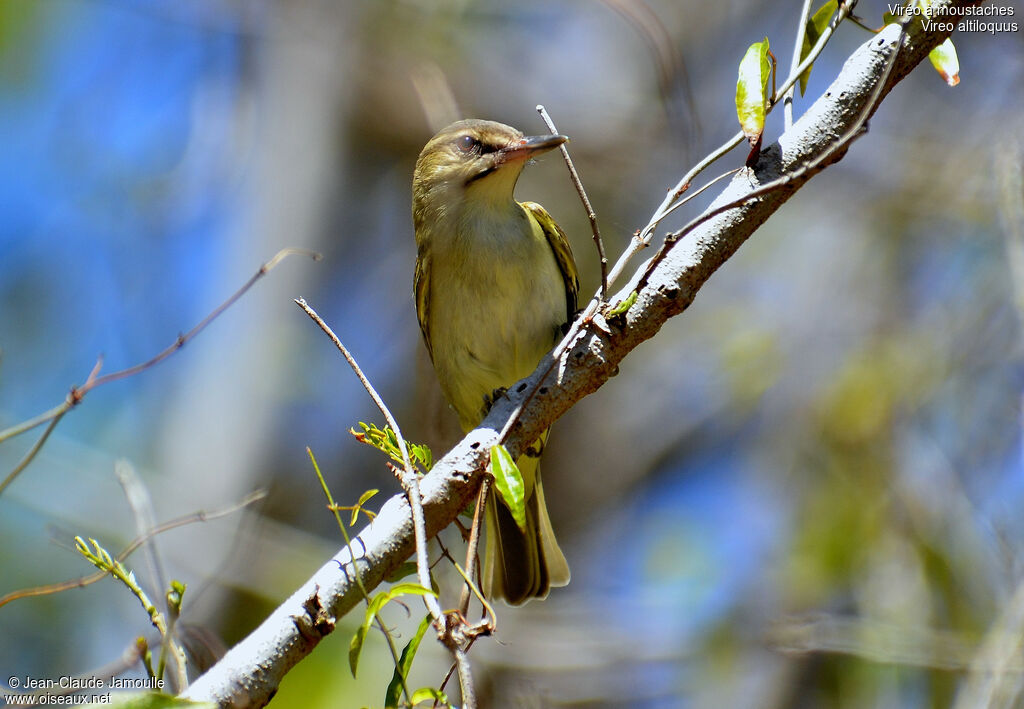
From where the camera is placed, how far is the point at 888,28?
2312 mm

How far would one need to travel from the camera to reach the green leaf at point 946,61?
7.86 feet

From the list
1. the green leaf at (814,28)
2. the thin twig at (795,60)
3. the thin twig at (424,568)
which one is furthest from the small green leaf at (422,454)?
the green leaf at (814,28)

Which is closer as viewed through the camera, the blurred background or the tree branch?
the tree branch

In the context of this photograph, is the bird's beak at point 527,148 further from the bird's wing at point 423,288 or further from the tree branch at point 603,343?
the tree branch at point 603,343

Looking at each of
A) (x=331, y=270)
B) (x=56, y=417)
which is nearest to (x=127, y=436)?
(x=331, y=270)

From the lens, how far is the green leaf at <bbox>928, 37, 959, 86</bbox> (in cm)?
239

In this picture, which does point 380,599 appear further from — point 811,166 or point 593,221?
point 811,166

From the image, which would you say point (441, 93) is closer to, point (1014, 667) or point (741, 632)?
point (741, 632)

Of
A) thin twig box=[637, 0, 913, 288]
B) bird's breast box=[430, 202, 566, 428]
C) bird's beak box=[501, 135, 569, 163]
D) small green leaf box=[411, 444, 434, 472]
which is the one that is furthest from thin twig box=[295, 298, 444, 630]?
bird's breast box=[430, 202, 566, 428]

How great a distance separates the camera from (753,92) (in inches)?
89.3

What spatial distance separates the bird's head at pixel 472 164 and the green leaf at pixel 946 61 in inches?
73.5

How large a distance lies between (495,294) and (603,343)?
189 cm

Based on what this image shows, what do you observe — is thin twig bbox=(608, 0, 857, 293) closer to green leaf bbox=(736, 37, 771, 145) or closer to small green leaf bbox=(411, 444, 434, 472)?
green leaf bbox=(736, 37, 771, 145)

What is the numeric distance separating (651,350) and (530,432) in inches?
264
